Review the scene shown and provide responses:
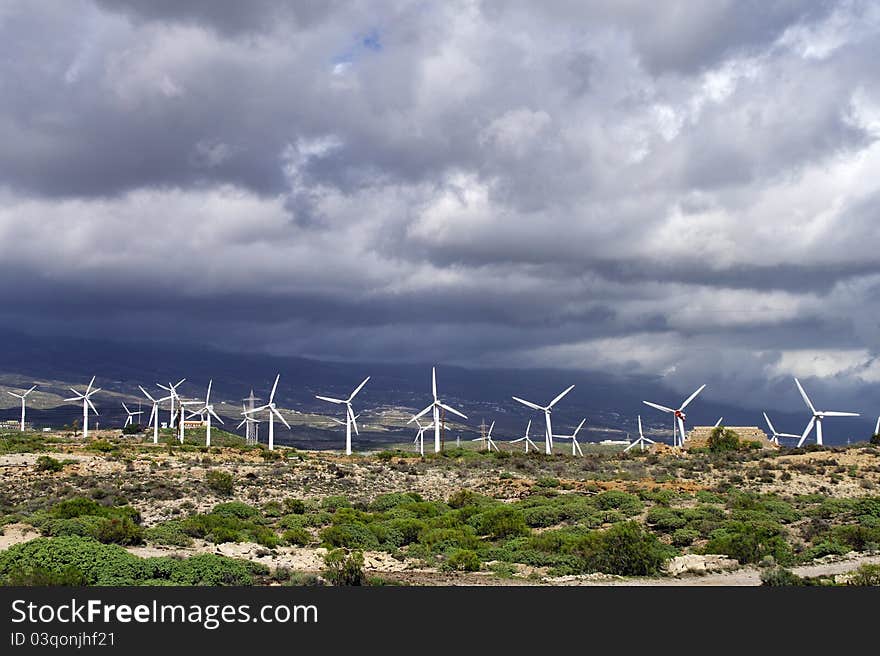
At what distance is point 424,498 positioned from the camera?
68.6 metres

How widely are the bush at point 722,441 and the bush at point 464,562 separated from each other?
78.0 m

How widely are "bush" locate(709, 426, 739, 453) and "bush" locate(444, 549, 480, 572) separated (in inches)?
3072

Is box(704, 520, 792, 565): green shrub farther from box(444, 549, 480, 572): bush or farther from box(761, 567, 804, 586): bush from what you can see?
box(444, 549, 480, 572): bush

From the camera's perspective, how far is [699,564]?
3916 centimetres

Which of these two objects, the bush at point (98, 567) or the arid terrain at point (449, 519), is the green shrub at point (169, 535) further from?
the bush at point (98, 567)

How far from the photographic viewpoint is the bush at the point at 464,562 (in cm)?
3794

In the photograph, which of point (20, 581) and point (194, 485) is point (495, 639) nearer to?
point (20, 581)

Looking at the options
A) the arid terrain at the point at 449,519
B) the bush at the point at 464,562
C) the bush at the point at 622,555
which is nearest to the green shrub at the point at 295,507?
the arid terrain at the point at 449,519

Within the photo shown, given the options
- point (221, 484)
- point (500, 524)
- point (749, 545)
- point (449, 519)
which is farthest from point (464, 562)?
point (221, 484)

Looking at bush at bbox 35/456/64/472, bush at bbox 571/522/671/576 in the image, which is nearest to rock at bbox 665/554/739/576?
bush at bbox 571/522/671/576

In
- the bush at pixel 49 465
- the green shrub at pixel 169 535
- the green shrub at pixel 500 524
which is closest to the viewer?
the green shrub at pixel 169 535

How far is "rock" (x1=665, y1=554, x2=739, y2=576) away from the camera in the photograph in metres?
37.7

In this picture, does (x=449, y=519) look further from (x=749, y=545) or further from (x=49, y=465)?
(x=49, y=465)

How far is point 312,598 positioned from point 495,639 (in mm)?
5352
